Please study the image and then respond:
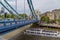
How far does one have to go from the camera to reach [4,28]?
14516 mm

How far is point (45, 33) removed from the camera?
3903 centimetres

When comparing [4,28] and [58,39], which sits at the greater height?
[4,28]

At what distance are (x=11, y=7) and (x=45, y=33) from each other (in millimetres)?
12938

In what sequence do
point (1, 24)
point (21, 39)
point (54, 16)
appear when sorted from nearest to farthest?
point (1, 24), point (21, 39), point (54, 16)

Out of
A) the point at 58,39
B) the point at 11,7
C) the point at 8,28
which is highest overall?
the point at 11,7

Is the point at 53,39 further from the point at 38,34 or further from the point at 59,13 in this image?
the point at 59,13

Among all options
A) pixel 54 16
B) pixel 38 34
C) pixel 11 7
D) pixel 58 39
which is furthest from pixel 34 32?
pixel 54 16

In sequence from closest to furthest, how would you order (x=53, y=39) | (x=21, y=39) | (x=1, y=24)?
(x=1, y=24)
(x=21, y=39)
(x=53, y=39)

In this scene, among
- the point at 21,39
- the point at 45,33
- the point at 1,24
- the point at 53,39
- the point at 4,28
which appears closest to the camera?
the point at 4,28

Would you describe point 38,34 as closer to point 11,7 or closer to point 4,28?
point 11,7

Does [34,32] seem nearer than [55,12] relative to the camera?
Yes

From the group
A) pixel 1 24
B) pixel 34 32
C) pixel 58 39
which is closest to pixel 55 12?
pixel 34 32

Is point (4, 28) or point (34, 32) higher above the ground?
point (4, 28)

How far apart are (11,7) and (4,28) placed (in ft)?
43.7
